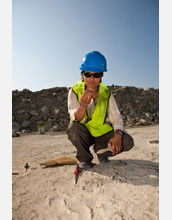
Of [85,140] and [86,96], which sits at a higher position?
[86,96]

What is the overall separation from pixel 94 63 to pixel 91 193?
1464mm

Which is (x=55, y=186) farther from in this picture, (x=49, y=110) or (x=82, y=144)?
(x=49, y=110)

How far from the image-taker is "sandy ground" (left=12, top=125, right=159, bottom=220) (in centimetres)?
119

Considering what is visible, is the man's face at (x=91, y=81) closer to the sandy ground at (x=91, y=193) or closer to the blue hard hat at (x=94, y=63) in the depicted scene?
the blue hard hat at (x=94, y=63)

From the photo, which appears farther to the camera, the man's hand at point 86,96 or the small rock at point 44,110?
the small rock at point 44,110

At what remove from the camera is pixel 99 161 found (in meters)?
2.24

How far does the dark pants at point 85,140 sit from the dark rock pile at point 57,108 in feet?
15.7

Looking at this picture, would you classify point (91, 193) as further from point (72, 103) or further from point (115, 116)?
point (72, 103)

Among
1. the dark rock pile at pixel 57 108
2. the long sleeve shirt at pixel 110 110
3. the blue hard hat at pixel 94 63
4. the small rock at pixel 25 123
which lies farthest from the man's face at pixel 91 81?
the small rock at pixel 25 123

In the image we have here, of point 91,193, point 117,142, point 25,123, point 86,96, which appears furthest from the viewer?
point 25,123

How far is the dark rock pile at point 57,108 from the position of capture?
25.4ft

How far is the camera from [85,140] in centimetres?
219

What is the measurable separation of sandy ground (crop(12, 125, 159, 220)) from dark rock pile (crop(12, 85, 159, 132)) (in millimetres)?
5047

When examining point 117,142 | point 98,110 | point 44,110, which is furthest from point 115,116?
point 44,110
